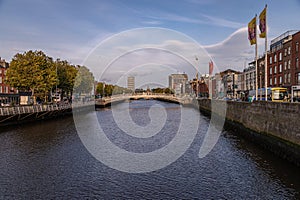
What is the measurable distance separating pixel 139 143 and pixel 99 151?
15.0 ft

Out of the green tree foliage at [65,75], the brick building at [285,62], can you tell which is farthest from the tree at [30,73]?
the brick building at [285,62]

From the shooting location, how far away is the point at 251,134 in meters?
26.6

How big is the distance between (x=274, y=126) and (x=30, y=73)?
141 feet

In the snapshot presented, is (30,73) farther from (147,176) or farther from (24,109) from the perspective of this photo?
(147,176)

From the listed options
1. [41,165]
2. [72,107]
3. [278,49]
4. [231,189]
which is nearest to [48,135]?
[41,165]

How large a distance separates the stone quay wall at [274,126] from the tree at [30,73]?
35.6 m

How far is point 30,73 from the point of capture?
51.8 metres

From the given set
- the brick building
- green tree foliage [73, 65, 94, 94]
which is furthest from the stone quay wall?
green tree foliage [73, 65, 94, 94]

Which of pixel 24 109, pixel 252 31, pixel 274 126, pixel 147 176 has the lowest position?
pixel 147 176

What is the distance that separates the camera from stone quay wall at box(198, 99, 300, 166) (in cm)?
1733

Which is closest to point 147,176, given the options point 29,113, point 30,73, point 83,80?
point 29,113

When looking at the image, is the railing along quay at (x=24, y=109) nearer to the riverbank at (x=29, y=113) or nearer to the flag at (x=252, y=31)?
the riverbank at (x=29, y=113)

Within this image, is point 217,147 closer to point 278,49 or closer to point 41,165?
point 41,165

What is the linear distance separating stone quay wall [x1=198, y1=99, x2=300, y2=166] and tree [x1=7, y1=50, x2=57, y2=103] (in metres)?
35.6
